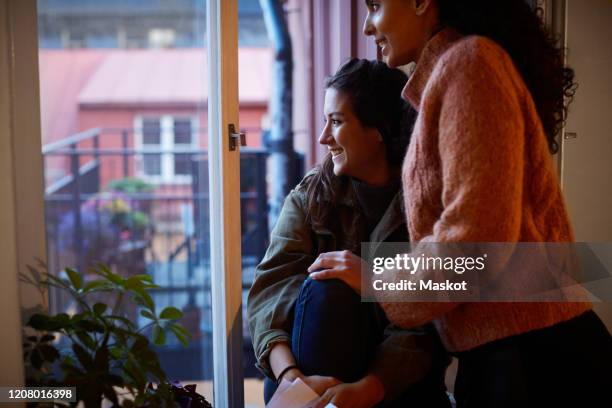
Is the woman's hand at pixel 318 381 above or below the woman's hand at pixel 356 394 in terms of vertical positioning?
above

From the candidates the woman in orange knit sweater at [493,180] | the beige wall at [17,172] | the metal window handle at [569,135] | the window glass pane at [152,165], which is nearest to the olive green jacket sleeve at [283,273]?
the woman in orange knit sweater at [493,180]

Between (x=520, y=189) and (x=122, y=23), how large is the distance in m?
6.63

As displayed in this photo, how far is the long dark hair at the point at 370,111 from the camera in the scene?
4.75 ft

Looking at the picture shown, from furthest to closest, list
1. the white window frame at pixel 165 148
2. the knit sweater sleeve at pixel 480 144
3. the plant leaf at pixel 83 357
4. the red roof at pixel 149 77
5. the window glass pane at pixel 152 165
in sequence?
the red roof at pixel 149 77, the window glass pane at pixel 152 165, the white window frame at pixel 165 148, the plant leaf at pixel 83 357, the knit sweater sleeve at pixel 480 144

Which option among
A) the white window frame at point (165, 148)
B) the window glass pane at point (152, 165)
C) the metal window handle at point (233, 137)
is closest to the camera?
the metal window handle at point (233, 137)

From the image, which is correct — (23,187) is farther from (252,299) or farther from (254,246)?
(254,246)

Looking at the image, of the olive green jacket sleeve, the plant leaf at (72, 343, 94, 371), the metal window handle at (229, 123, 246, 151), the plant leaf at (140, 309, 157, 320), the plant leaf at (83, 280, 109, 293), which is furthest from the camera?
the metal window handle at (229, 123, 246, 151)

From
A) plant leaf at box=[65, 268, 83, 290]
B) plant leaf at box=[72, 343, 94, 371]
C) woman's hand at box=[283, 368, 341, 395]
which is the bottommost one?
woman's hand at box=[283, 368, 341, 395]

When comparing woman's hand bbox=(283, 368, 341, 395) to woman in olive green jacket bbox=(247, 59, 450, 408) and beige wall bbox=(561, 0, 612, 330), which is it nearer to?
woman in olive green jacket bbox=(247, 59, 450, 408)

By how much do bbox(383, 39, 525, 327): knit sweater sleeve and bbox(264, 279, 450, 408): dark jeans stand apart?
314 millimetres

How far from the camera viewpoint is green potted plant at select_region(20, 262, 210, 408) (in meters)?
1.10

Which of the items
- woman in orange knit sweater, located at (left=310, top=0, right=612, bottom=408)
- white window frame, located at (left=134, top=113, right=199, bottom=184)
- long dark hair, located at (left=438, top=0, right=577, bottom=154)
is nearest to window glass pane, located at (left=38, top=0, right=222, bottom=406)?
white window frame, located at (left=134, top=113, right=199, bottom=184)

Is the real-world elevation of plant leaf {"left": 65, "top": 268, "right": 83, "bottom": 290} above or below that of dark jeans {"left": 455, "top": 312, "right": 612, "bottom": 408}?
above

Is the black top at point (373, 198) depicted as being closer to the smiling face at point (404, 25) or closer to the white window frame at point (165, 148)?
the smiling face at point (404, 25)
